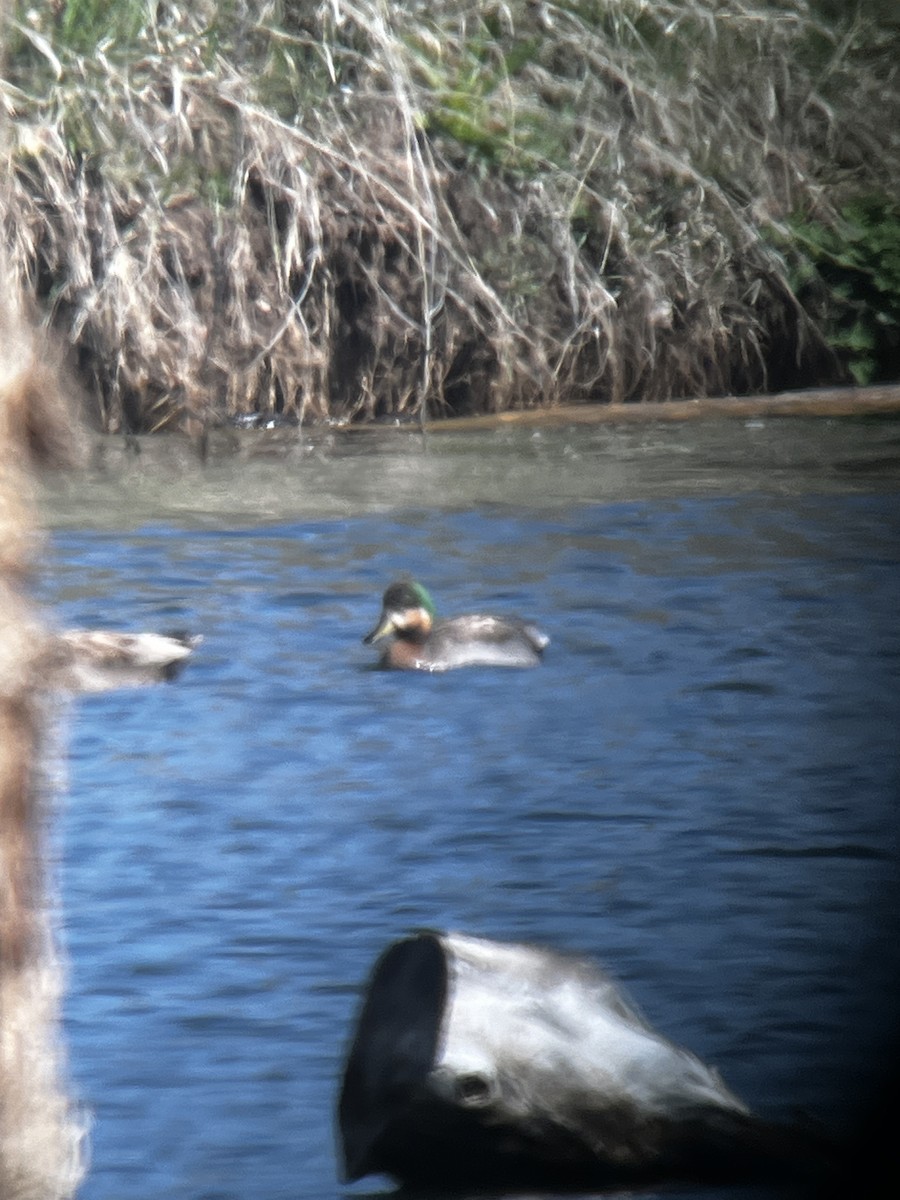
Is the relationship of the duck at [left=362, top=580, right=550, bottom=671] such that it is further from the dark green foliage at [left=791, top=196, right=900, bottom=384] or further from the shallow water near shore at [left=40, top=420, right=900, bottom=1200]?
the dark green foliage at [left=791, top=196, right=900, bottom=384]

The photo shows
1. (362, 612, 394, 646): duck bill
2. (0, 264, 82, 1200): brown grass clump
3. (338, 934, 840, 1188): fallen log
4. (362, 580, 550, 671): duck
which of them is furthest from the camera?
(362, 612, 394, 646): duck bill

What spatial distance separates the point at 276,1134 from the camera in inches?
152

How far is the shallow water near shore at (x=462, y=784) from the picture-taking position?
13.6 feet

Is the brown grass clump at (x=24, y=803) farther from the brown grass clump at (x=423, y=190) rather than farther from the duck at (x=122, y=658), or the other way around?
the brown grass clump at (x=423, y=190)

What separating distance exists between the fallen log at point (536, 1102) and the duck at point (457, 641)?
13.3 ft

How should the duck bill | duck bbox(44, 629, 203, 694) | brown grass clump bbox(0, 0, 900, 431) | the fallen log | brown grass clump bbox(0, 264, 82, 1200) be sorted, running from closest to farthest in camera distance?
brown grass clump bbox(0, 264, 82, 1200) → the fallen log → duck bbox(44, 629, 203, 694) → the duck bill → brown grass clump bbox(0, 0, 900, 431)

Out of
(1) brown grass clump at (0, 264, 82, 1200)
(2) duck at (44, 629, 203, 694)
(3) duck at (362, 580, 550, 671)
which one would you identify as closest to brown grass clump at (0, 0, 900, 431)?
(3) duck at (362, 580, 550, 671)

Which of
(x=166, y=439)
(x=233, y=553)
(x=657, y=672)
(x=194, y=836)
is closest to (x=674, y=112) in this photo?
(x=166, y=439)

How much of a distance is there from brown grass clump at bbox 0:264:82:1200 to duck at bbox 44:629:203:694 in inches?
184

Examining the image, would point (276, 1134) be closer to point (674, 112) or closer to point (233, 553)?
point (233, 553)

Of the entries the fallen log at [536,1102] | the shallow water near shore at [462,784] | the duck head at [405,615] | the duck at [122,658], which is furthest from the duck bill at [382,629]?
the fallen log at [536,1102]

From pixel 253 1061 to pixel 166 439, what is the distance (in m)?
8.24

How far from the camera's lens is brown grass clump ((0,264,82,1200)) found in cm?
229

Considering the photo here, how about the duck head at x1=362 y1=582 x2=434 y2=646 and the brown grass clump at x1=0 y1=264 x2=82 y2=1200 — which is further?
the duck head at x1=362 y1=582 x2=434 y2=646
